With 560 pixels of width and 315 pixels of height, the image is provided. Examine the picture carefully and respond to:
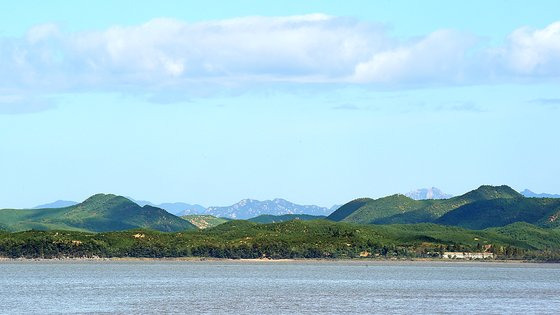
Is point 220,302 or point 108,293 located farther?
point 108,293

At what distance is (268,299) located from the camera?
18400 centimetres

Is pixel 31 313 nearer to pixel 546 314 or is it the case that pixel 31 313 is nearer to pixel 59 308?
pixel 59 308

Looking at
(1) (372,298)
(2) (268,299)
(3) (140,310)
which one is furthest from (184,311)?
(1) (372,298)

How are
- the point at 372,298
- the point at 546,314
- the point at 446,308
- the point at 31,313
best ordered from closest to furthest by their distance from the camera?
the point at 31,313 → the point at 546,314 → the point at 446,308 → the point at 372,298

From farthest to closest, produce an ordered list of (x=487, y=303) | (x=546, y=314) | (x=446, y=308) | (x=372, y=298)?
1. (x=372, y=298)
2. (x=487, y=303)
3. (x=446, y=308)
4. (x=546, y=314)

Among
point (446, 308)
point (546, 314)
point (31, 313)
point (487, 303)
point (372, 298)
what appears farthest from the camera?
point (372, 298)

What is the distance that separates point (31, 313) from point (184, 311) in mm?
20566

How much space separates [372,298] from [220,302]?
31099 millimetres

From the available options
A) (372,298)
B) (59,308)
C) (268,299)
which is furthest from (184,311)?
(372,298)

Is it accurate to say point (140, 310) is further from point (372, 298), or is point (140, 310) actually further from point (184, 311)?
point (372, 298)

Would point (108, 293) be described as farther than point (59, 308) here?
Yes

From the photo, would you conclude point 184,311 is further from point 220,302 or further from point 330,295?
point 330,295

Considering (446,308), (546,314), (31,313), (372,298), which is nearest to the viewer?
(31,313)

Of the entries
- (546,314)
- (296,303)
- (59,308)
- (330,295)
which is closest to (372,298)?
(330,295)
